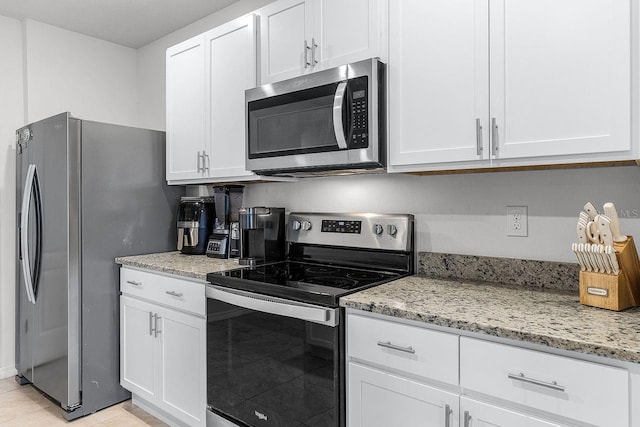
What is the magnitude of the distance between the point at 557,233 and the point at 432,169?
0.55m

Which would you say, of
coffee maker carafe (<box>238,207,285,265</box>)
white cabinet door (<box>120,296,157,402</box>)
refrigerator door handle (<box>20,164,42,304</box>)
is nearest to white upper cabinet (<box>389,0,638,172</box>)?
coffee maker carafe (<box>238,207,285,265</box>)

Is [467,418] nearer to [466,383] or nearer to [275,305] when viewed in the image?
[466,383]

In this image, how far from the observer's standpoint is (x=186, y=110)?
2.70 meters

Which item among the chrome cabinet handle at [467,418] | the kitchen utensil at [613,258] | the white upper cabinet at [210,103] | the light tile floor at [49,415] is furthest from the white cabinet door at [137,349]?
the kitchen utensil at [613,258]

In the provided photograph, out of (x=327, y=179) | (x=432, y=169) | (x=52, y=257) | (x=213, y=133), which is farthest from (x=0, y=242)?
(x=432, y=169)

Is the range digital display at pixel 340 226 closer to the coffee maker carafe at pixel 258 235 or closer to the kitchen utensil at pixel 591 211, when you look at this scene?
the coffee maker carafe at pixel 258 235

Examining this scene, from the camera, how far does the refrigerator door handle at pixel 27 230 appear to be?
106 inches

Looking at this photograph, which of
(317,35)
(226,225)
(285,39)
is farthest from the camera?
(226,225)

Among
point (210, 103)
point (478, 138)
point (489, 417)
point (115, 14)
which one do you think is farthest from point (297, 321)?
point (115, 14)

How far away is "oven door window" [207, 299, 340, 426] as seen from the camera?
5.16 ft

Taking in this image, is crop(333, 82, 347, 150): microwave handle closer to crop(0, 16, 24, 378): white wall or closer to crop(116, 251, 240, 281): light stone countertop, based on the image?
crop(116, 251, 240, 281): light stone countertop

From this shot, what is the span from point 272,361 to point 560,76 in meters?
1.50

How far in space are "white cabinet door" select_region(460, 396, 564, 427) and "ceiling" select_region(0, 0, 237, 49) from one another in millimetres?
2848

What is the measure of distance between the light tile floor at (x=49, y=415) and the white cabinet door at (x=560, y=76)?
2417 mm
